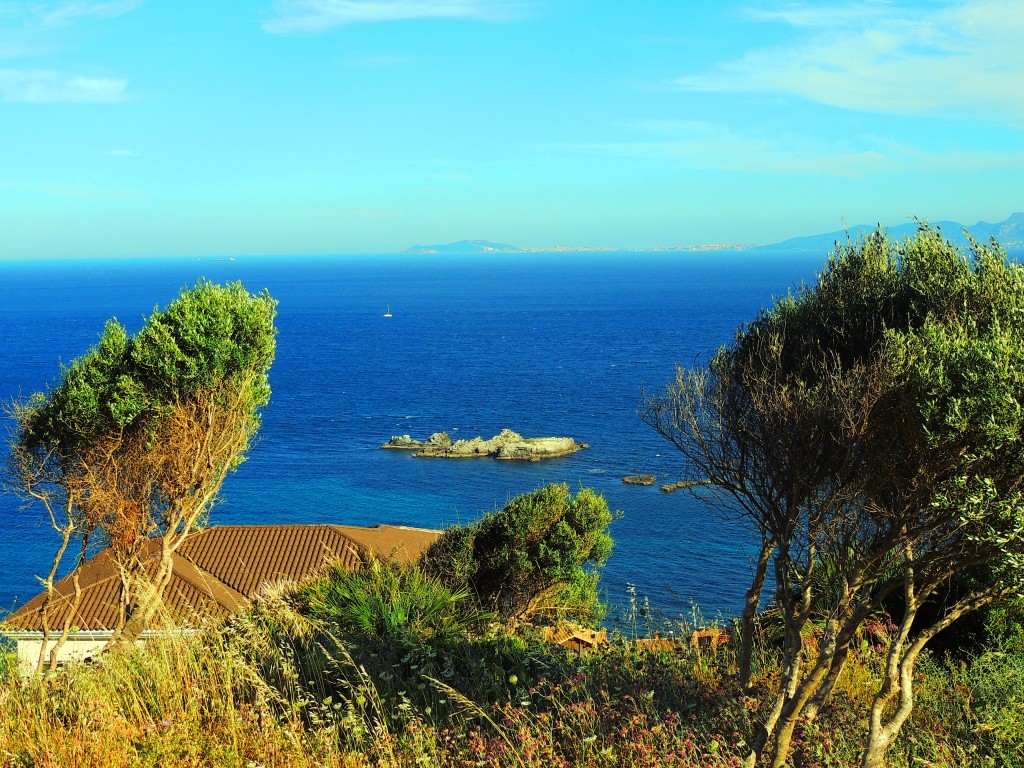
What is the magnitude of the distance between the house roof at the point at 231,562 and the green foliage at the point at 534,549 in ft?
5.30

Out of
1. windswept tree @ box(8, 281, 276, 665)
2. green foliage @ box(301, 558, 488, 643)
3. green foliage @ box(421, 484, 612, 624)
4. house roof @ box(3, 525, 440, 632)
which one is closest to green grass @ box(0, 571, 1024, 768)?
green foliage @ box(301, 558, 488, 643)

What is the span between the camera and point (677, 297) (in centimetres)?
18838

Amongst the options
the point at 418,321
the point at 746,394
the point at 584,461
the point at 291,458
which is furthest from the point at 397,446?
the point at 418,321

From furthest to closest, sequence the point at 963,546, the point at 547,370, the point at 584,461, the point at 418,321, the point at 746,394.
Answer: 1. the point at 418,321
2. the point at 547,370
3. the point at 584,461
4. the point at 746,394
5. the point at 963,546

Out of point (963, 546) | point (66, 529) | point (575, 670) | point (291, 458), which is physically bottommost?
point (291, 458)

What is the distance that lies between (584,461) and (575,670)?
179ft

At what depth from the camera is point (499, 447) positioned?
6391 centimetres

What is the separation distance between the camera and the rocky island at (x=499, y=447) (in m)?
62.9

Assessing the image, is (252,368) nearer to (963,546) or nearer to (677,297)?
(963,546)

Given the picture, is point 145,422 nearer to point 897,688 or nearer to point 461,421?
point 897,688

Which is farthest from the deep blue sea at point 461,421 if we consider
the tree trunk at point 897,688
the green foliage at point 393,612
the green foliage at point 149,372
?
the green foliage at point 393,612

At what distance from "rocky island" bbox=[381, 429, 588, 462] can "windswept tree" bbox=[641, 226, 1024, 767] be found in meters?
55.1

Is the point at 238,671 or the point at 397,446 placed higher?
the point at 238,671

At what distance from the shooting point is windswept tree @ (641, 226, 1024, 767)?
485cm
